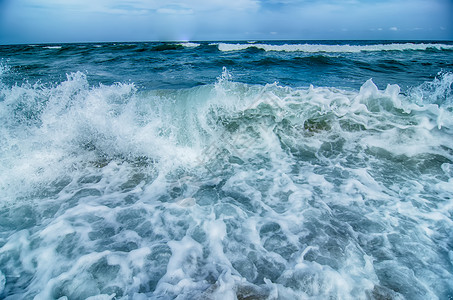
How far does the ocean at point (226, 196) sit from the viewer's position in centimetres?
194

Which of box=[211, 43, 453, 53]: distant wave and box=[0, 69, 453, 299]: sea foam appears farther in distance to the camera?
box=[211, 43, 453, 53]: distant wave

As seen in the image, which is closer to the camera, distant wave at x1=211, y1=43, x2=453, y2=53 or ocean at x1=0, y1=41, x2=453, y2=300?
ocean at x1=0, y1=41, x2=453, y2=300

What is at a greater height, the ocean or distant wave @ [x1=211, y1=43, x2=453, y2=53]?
distant wave @ [x1=211, y1=43, x2=453, y2=53]

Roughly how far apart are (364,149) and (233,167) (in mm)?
2352

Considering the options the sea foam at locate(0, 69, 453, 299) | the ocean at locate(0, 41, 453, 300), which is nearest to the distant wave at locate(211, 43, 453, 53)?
the ocean at locate(0, 41, 453, 300)

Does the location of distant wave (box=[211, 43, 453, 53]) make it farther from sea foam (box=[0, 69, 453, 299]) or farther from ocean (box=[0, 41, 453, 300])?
sea foam (box=[0, 69, 453, 299])

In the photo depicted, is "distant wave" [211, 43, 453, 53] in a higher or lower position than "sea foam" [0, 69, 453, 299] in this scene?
higher

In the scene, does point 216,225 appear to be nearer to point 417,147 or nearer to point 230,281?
point 230,281

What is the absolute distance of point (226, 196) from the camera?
3.08m

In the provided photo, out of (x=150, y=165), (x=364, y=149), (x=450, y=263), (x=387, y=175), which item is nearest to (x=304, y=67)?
(x=364, y=149)

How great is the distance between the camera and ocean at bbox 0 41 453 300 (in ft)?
6.37

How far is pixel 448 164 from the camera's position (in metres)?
3.62

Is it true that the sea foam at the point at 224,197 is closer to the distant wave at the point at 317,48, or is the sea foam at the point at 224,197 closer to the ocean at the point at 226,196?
the ocean at the point at 226,196

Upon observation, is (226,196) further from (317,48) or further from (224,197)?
(317,48)
